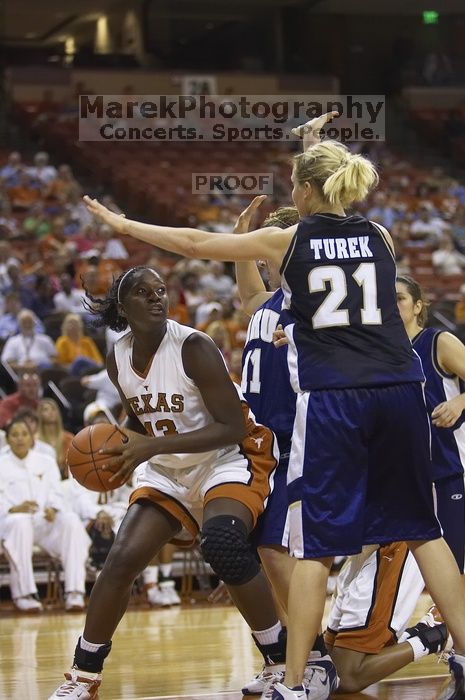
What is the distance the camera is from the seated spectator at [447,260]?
16.9m

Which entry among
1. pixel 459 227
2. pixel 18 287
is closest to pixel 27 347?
pixel 18 287

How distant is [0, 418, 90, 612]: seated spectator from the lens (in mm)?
8094

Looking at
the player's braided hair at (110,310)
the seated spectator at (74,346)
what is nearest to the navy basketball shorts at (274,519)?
the player's braided hair at (110,310)

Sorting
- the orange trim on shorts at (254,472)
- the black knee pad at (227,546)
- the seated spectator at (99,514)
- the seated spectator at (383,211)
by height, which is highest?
the seated spectator at (383,211)

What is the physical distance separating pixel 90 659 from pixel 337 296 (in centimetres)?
170

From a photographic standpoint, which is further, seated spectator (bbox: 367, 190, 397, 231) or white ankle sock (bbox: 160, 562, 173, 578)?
seated spectator (bbox: 367, 190, 397, 231)

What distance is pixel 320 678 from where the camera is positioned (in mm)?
4355

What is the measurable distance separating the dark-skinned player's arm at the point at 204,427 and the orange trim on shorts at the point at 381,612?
990 millimetres

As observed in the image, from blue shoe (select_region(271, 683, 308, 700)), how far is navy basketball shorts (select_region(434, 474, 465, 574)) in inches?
51.1

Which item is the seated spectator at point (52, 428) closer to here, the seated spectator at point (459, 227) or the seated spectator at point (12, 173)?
the seated spectator at point (12, 173)

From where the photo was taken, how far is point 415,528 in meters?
4.11

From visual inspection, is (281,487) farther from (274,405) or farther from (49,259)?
(49,259)

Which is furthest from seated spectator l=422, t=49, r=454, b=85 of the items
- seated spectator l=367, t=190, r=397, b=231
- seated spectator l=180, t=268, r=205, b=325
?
seated spectator l=180, t=268, r=205, b=325

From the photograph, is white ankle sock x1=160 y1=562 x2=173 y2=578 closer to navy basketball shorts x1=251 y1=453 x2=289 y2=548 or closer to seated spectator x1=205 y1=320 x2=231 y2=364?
seated spectator x1=205 y1=320 x2=231 y2=364
